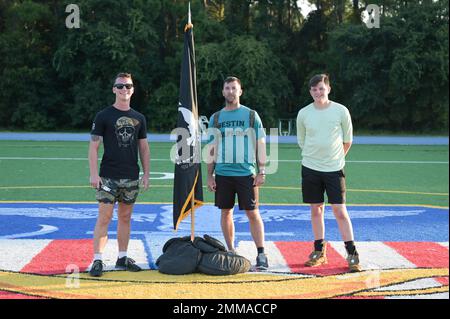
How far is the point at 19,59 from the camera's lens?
34.0 meters

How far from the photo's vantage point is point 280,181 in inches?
491

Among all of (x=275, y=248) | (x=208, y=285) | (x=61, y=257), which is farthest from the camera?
(x=275, y=248)

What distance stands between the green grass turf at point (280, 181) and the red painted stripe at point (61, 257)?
336 centimetres

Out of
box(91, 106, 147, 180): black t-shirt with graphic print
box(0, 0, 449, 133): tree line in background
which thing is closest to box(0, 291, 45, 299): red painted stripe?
box(91, 106, 147, 180): black t-shirt with graphic print

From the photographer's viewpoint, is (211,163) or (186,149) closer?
(186,149)

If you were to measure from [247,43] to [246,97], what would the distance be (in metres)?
3.15

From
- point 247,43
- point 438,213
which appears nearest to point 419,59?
point 247,43

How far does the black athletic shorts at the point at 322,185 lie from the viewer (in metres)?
5.50

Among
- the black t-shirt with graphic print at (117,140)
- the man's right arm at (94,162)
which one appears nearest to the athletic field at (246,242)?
the man's right arm at (94,162)

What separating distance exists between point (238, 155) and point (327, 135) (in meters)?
0.89

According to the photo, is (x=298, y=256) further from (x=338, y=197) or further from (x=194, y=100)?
(x=194, y=100)

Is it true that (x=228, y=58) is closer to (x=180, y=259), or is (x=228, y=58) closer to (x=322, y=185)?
(x=322, y=185)

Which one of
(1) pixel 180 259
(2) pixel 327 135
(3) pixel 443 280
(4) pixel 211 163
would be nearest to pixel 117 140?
(4) pixel 211 163

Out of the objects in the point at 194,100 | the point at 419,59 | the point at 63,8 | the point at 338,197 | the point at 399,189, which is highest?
the point at 63,8
